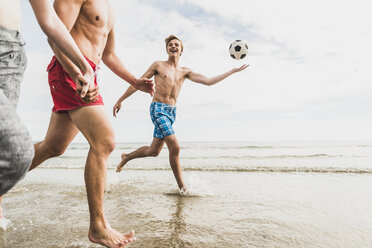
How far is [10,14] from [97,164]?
1.09m

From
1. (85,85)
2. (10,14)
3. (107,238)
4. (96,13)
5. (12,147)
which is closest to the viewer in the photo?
(12,147)

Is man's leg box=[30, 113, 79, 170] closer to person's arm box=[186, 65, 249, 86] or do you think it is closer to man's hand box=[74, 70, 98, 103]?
man's hand box=[74, 70, 98, 103]

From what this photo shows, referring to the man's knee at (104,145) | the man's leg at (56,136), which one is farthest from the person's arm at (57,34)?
the man's leg at (56,136)

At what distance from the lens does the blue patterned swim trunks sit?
14.2ft

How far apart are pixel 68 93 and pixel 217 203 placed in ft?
7.88

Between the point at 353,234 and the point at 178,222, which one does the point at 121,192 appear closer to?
the point at 178,222

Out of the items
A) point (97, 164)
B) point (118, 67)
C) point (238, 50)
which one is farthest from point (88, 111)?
point (238, 50)

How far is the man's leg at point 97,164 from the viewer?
1.92 meters

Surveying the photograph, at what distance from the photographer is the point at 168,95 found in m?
4.65

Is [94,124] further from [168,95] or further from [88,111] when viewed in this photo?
[168,95]

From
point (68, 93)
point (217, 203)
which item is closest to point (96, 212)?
point (68, 93)

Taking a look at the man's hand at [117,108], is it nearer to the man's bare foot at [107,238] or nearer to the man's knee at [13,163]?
the man's bare foot at [107,238]

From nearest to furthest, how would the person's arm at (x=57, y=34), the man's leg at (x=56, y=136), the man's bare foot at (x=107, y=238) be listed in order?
the person's arm at (x=57, y=34), the man's bare foot at (x=107, y=238), the man's leg at (x=56, y=136)

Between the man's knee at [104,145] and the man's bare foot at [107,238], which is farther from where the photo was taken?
the man's knee at [104,145]
